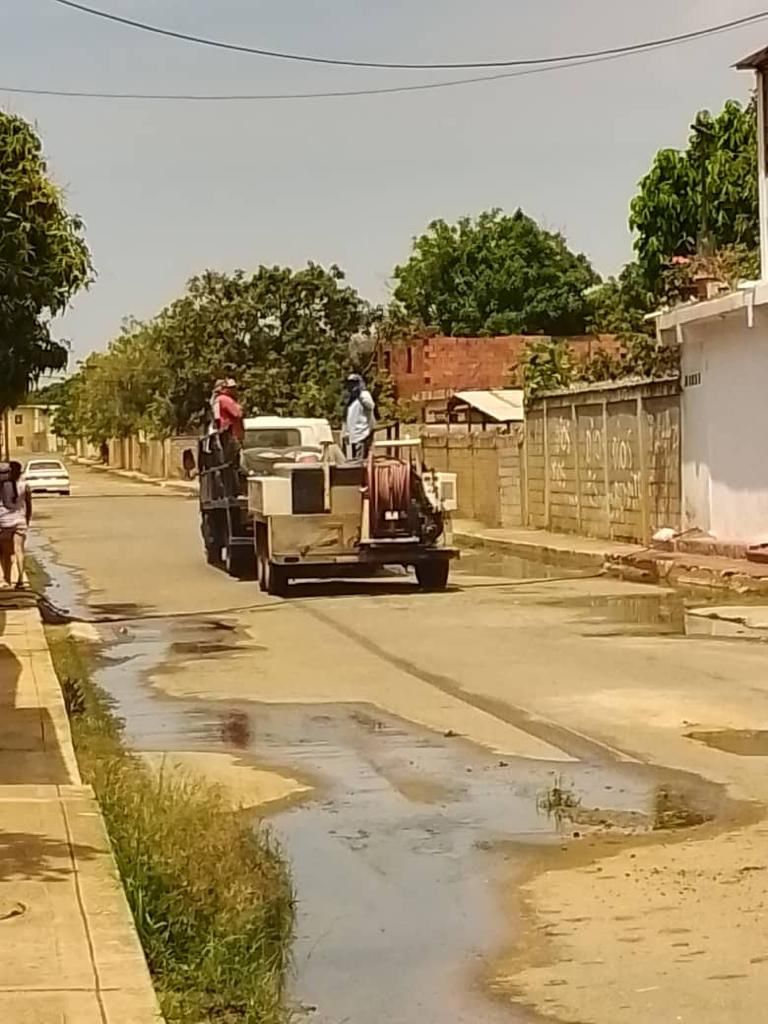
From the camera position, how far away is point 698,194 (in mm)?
47438

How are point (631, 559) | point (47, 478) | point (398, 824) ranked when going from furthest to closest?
point (47, 478)
point (631, 559)
point (398, 824)

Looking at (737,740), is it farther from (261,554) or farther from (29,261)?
(261,554)

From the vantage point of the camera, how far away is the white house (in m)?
23.7

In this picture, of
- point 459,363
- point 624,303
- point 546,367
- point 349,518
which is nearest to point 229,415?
point 349,518

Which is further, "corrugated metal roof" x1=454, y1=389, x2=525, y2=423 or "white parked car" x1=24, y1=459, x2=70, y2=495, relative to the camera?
"white parked car" x1=24, y1=459, x2=70, y2=495

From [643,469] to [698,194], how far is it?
2137 cm

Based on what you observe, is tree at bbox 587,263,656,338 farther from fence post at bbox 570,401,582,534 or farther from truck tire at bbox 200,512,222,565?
truck tire at bbox 200,512,222,565

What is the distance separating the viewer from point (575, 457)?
103 feet

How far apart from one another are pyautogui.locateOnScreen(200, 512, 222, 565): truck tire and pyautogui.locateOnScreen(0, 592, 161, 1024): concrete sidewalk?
16.8m

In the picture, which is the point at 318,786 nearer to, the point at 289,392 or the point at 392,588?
the point at 392,588

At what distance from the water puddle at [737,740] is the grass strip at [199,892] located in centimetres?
319

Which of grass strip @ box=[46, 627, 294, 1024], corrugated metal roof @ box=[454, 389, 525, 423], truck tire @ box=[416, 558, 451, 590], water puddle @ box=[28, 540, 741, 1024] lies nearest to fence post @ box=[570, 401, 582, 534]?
truck tire @ box=[416, 558, 451, 590]

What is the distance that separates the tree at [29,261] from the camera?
15.1 meters

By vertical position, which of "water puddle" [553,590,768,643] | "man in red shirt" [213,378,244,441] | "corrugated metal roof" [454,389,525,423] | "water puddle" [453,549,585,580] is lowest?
"water puddle" [553,590,768,643]
